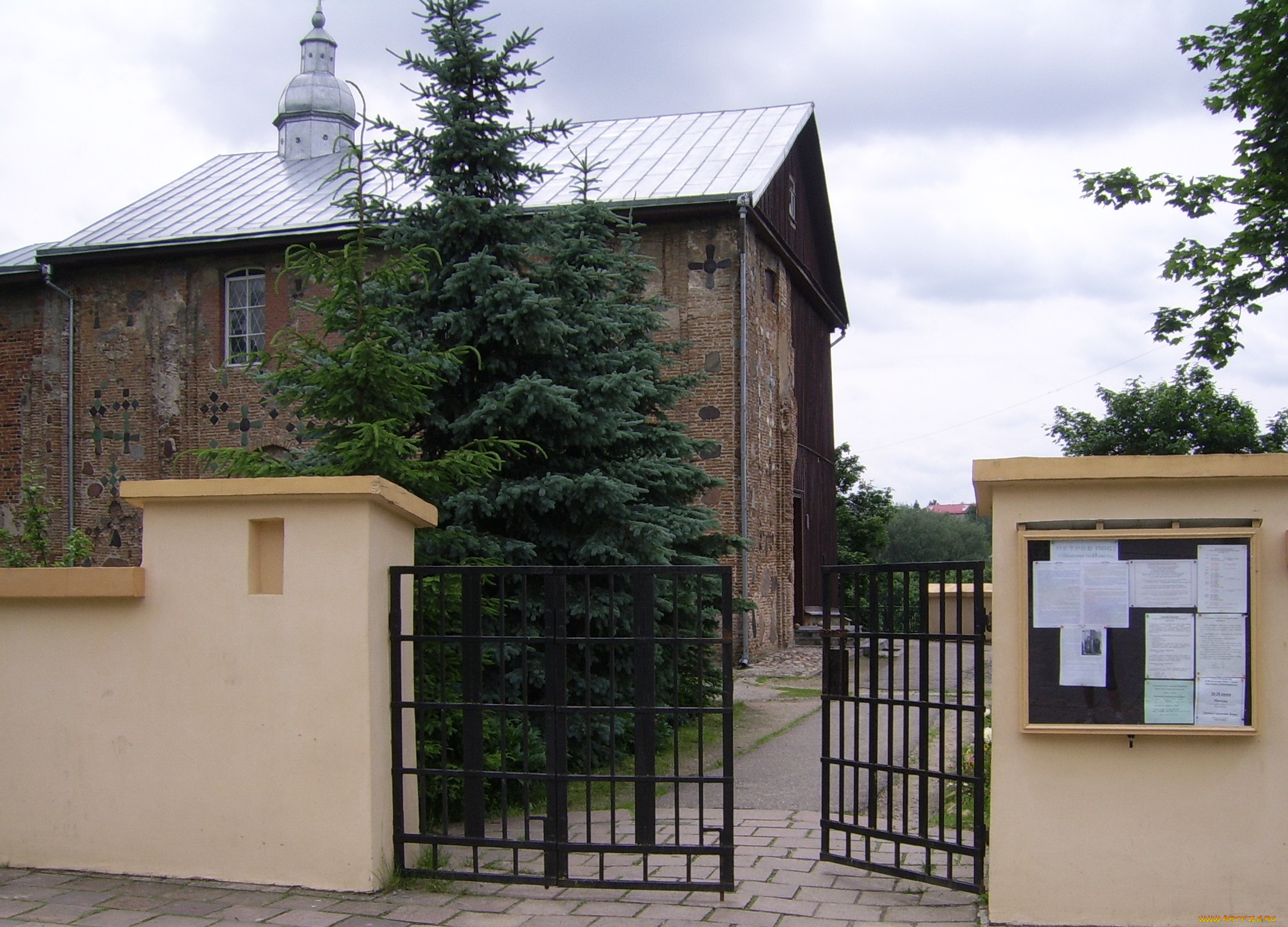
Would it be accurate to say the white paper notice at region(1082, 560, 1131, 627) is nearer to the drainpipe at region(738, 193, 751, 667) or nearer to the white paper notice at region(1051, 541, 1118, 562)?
the white paper notice at region(1051, 541, 1118, 562)

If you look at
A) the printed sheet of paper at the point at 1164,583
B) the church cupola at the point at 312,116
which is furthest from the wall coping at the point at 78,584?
the church cupola at the point at 312,116

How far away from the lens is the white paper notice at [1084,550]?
17.1 ft

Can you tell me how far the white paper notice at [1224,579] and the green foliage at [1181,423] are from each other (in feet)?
88.7

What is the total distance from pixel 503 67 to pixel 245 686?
18.2 feet

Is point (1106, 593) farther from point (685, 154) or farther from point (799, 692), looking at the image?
point (685, 154)

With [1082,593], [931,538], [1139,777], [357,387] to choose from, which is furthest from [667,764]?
[931,538]

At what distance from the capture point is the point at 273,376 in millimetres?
8281

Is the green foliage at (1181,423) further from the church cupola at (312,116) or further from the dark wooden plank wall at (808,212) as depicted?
the church cupola at (312,116)

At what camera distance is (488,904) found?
18.5 ft

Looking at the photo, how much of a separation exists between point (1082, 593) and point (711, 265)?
1298 cm

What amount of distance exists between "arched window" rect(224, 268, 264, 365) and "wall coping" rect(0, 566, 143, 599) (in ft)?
47.0

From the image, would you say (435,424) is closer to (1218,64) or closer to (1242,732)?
(1242,732)

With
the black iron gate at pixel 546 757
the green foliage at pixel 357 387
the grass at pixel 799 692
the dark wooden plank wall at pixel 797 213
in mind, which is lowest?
the grass at pixel 799 692

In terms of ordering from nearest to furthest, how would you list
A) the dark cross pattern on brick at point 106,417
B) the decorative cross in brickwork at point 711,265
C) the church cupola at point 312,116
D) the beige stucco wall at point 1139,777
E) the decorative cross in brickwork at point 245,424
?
1. the beige stucco wall at point 1139,777
2. the decorative cross in brickwork at point 711,265
3. the decorative cross in brickwork at point 245,424
4. the dark cross pattern on brick at point 106,417
5. the church cupola at point 312,116
